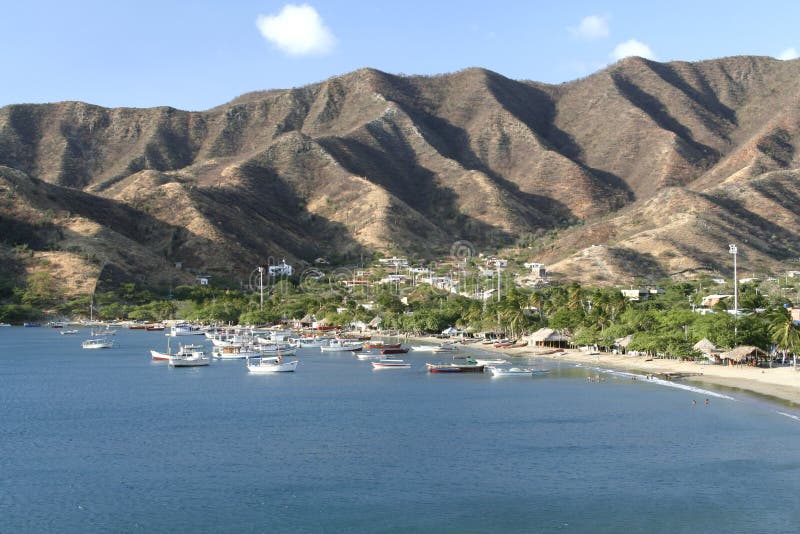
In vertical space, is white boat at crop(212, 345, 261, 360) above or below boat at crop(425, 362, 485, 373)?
above

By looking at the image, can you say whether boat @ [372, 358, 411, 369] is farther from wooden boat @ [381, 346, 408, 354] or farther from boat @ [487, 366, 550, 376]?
boat @ [487, 366, 550, 376]

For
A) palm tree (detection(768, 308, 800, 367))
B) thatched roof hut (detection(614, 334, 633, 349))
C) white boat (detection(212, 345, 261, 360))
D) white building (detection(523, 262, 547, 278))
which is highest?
white building (detection(523, 262, 547, 278))

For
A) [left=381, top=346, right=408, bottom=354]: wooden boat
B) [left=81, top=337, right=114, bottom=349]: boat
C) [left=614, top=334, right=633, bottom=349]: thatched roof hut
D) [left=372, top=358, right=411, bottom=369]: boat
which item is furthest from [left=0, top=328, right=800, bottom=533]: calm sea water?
[left=81, top=337, right=114, bottom=349]: boat

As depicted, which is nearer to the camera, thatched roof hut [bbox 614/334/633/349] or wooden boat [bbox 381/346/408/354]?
thatched roof hut [bbox 614/334/633/349]

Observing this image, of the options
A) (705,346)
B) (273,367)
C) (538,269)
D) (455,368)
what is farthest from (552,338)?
(538,269)

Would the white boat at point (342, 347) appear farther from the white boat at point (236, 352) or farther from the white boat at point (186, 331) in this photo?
the white boat at point (186, 331)

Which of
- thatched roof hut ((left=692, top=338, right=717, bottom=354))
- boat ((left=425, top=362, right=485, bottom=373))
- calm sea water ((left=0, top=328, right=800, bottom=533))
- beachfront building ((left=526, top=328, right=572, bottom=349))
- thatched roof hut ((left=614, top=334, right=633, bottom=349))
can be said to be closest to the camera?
calm sea water ((left=0, top=328, right=800, bottom=533))

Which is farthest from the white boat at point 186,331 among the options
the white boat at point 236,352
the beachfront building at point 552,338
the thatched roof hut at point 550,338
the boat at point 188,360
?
the beachfront building at point 552,338
